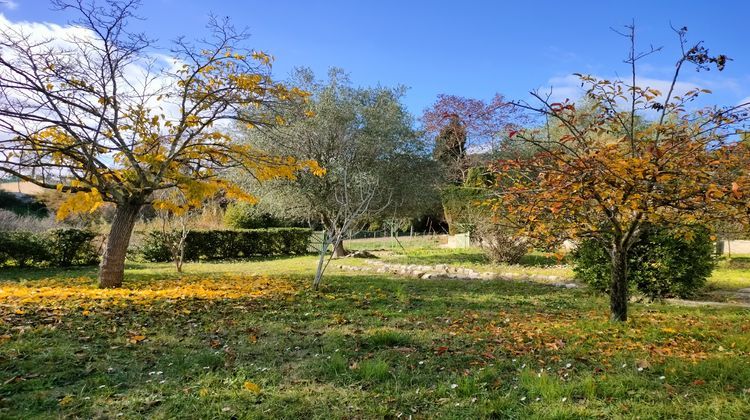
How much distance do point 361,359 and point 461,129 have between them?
2435 centimetres

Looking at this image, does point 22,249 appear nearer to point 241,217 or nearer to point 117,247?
point 117,247

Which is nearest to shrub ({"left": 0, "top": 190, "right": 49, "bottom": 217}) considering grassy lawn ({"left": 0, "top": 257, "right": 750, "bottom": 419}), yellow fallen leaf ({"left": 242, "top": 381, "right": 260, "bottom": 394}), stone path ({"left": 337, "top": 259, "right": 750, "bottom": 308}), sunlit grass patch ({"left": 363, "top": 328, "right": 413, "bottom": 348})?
stone path ({"left": 337, "top": 259, "right": 750, "bottom": 308})

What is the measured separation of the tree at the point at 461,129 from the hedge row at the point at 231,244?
1139 cm

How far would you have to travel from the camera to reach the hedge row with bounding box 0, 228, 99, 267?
A: 1066 cm

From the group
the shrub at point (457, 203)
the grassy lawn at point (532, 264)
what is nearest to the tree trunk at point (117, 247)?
the grassy lawn at point (532, 264)

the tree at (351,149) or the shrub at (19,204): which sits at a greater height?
the tree at (351,149)

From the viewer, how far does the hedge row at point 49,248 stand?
1066cm

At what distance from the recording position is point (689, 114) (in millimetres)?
4238

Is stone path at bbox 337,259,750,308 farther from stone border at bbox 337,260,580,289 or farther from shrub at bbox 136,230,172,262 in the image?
shrub at bbox 136,230,172,262

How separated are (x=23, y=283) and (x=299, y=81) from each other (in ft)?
29.0

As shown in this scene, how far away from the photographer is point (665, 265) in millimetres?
6512

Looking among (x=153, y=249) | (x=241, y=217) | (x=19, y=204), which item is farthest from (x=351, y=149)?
(x=19, y=204)

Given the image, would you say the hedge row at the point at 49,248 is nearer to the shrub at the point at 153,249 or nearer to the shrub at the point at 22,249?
the shrub at the point at 22,249

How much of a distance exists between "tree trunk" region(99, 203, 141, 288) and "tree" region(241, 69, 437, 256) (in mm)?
5750
